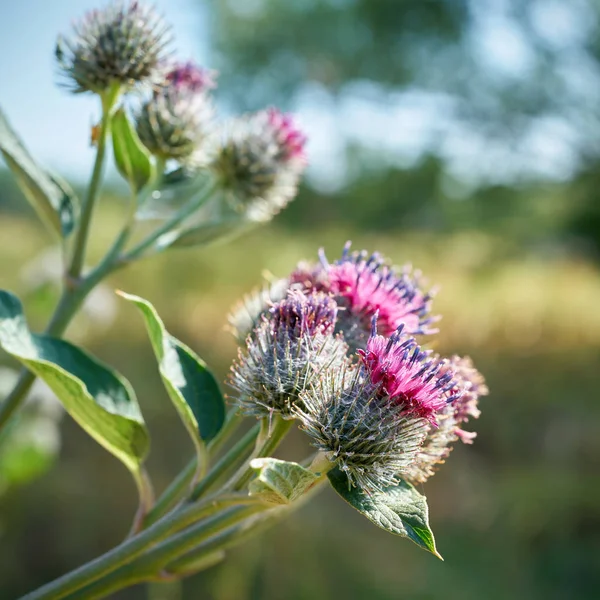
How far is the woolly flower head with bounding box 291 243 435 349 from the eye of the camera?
828mm

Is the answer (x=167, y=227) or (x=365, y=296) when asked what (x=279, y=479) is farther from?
(x=167, y=227)

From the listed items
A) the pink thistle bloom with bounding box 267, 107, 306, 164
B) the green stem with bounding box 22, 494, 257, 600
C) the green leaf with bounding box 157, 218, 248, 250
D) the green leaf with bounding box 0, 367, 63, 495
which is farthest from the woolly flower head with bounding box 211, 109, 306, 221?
the green leaf with bounding box 0, 367, 63, 495

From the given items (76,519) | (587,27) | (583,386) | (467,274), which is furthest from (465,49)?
(76,519)

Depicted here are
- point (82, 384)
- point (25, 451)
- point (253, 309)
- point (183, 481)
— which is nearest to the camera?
point (82, 384)

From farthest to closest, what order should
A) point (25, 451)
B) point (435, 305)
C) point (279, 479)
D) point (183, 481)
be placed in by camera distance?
1. point (435, 305)
2. point (25, 451)
3. point (183, 481)
4. point (279, 479)

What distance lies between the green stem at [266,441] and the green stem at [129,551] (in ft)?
0.08

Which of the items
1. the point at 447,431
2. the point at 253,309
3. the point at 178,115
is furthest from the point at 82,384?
the point at 178,115

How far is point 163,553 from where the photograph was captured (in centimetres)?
77

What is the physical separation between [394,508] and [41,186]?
641mm

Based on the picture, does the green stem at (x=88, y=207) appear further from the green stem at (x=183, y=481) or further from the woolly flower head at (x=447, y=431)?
the woolly flower head at (x=447, y=431)

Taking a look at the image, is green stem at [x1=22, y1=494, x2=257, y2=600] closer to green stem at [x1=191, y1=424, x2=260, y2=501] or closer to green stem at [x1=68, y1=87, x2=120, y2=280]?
green stem at [x1=191, y1=424, x2=260, y2=501]

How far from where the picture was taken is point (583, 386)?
5.98 m

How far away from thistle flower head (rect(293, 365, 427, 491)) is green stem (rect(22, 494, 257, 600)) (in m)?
0.11

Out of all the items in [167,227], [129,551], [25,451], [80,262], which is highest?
[167,227]
